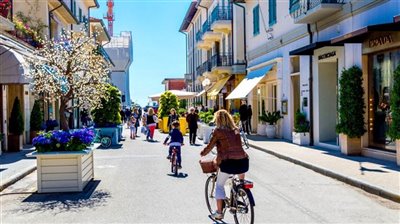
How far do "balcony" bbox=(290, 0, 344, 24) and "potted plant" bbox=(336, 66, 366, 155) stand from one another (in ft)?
8.41

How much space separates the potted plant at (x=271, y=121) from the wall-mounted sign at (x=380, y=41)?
9.55 m

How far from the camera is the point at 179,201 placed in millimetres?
9164

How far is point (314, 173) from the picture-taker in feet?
41.6

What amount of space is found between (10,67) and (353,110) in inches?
467

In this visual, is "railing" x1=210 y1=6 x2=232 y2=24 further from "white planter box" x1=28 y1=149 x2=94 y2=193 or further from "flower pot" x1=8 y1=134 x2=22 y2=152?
"white planter box" x1=28 y1=149 x2=94 y2=193

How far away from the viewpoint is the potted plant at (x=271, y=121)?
24.0 metres

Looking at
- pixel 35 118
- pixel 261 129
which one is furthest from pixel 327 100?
pixel 35 118

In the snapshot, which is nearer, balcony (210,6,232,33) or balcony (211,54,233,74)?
balcony (210,6,232,33)

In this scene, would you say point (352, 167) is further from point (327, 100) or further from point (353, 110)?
point (327, 100)

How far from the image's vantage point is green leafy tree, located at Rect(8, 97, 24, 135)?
1961cm

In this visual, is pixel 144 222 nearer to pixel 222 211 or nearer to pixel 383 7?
pixel 222 211

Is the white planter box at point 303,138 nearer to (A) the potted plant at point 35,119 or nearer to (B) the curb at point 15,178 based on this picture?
(B) the curb at point 15,178

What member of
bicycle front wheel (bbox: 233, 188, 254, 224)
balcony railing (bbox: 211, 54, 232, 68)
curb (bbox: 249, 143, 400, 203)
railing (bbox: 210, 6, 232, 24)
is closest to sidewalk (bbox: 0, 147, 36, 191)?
bicycle front wheel (bbox: 233, 188, 254, 224)

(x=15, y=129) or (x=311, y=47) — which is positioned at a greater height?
(x=311, y=47)
